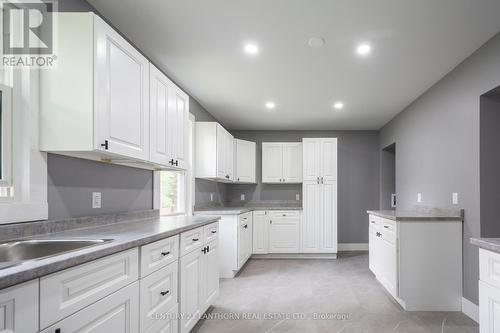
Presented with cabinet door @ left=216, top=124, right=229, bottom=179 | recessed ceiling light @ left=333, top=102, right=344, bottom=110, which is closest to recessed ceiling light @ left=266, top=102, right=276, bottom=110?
cabinet door @ left=216, top=124, right=229, bottom=179

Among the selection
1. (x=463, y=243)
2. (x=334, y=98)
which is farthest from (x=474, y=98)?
(x=334, y=98)

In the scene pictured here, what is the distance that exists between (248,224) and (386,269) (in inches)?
89.7

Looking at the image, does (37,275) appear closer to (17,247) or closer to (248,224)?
(17,247)

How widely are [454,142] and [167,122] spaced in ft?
9.77

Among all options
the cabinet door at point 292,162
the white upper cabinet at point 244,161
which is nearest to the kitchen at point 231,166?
the cabinet door at point 292,162

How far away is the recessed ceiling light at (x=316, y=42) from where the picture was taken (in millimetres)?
2717

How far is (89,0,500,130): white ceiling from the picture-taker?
228cm

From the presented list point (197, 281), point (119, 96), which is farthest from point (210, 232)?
point (119, 96)

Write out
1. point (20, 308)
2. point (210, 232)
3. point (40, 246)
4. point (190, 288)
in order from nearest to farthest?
1. point (20, 308)
2. point (40, 246)
3. point (190, 288)
4. point (210, 232)

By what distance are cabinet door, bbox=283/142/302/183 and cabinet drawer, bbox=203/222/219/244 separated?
10.6ft

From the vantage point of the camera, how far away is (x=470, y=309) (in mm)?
2953

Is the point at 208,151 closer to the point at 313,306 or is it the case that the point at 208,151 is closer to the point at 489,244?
the point at 313,306

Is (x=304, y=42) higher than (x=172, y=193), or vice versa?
(x=304, y=42)

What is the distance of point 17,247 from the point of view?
4.93 ft
